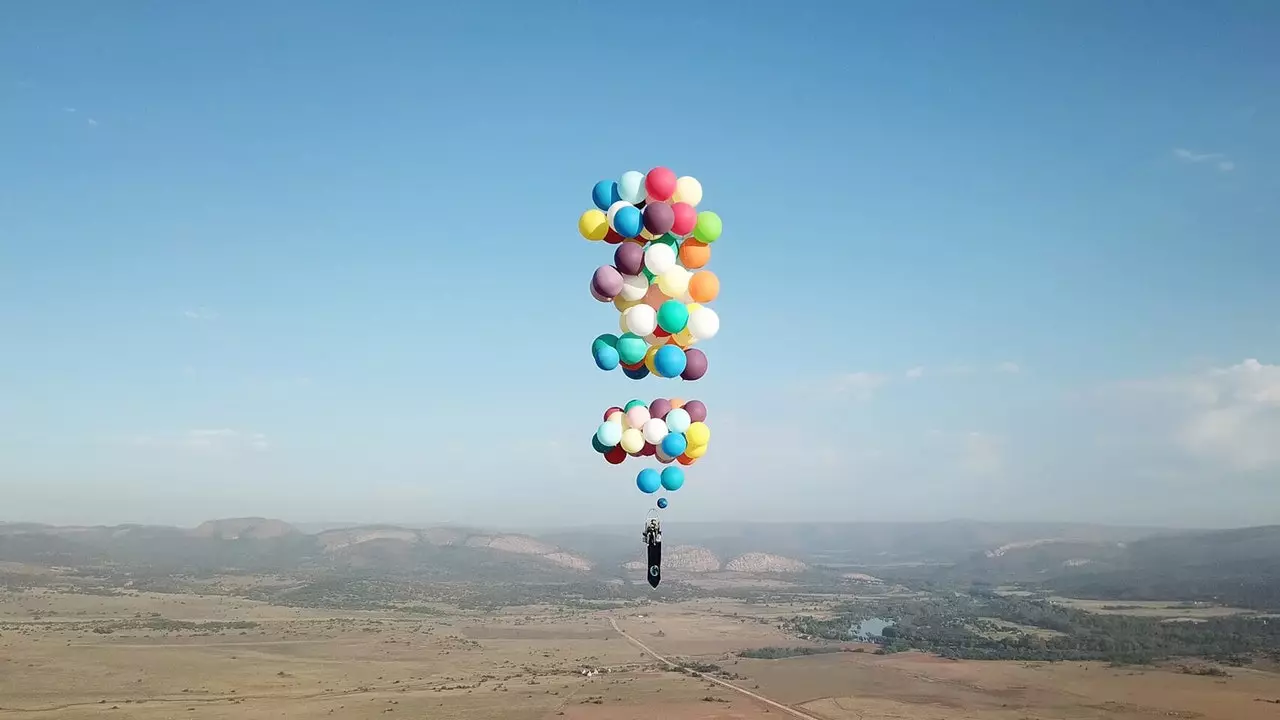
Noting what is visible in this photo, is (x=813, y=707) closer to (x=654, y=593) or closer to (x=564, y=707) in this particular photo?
(x=564, y=707)

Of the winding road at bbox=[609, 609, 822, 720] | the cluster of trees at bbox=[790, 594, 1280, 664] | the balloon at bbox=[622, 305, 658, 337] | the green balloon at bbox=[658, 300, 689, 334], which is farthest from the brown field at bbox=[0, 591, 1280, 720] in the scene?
the green balloon at bbox=[658, 300, 689, 334]

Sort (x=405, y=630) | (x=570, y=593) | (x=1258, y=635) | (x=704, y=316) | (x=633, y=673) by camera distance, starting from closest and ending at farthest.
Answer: (x=704, y=316), (x=633, y=673), (x=1258, y=635), (x=405, y=630), (x=570, y=593)

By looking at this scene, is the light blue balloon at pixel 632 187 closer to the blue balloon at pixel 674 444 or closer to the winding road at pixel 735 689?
the blue balloon at pixel 674 444

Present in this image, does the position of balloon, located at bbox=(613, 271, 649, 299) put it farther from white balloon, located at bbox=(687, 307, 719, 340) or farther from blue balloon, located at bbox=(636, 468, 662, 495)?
blue balloon, located at bbox=(636, 468, 662, 495)

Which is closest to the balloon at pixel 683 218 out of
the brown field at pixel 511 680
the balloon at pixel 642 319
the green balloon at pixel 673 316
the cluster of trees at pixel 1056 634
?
the green balloon at pixel 673 316

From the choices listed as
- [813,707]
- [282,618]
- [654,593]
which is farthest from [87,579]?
[813,707]

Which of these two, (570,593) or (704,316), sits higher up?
(704,316)
